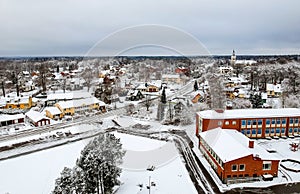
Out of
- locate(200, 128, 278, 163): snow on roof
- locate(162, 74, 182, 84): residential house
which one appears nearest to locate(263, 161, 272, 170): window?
locate(200, 128, 278, 163): snow on roof

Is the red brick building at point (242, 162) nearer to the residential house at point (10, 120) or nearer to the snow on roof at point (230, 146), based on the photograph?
the snow on roof at point (230, 146)

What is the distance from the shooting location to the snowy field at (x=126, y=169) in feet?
38.7

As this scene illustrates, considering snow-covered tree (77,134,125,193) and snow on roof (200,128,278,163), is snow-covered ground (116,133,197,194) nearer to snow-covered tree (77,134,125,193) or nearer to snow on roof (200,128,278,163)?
snow-covered tree (77,134,125,193)

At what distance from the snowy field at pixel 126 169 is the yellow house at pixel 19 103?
45.1 feet

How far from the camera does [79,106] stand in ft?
86.2

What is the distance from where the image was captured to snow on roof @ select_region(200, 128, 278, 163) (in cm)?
1274

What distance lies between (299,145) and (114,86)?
82.3 ft

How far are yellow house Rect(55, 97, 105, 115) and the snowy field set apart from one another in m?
8.30

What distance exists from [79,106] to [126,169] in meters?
14.4

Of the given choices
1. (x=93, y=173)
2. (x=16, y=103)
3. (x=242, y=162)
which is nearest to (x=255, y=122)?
(x=242, y=162)

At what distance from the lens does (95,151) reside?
10.1m

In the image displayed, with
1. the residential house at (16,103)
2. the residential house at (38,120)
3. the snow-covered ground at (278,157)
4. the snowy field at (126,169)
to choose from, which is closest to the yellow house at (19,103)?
the residential house at (16,103)

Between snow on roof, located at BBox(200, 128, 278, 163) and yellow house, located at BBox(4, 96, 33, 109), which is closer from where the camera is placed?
snow on roof, located at BBox(200, 128, 278, 163)

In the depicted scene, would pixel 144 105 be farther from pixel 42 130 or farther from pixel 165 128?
pixel 42 130
